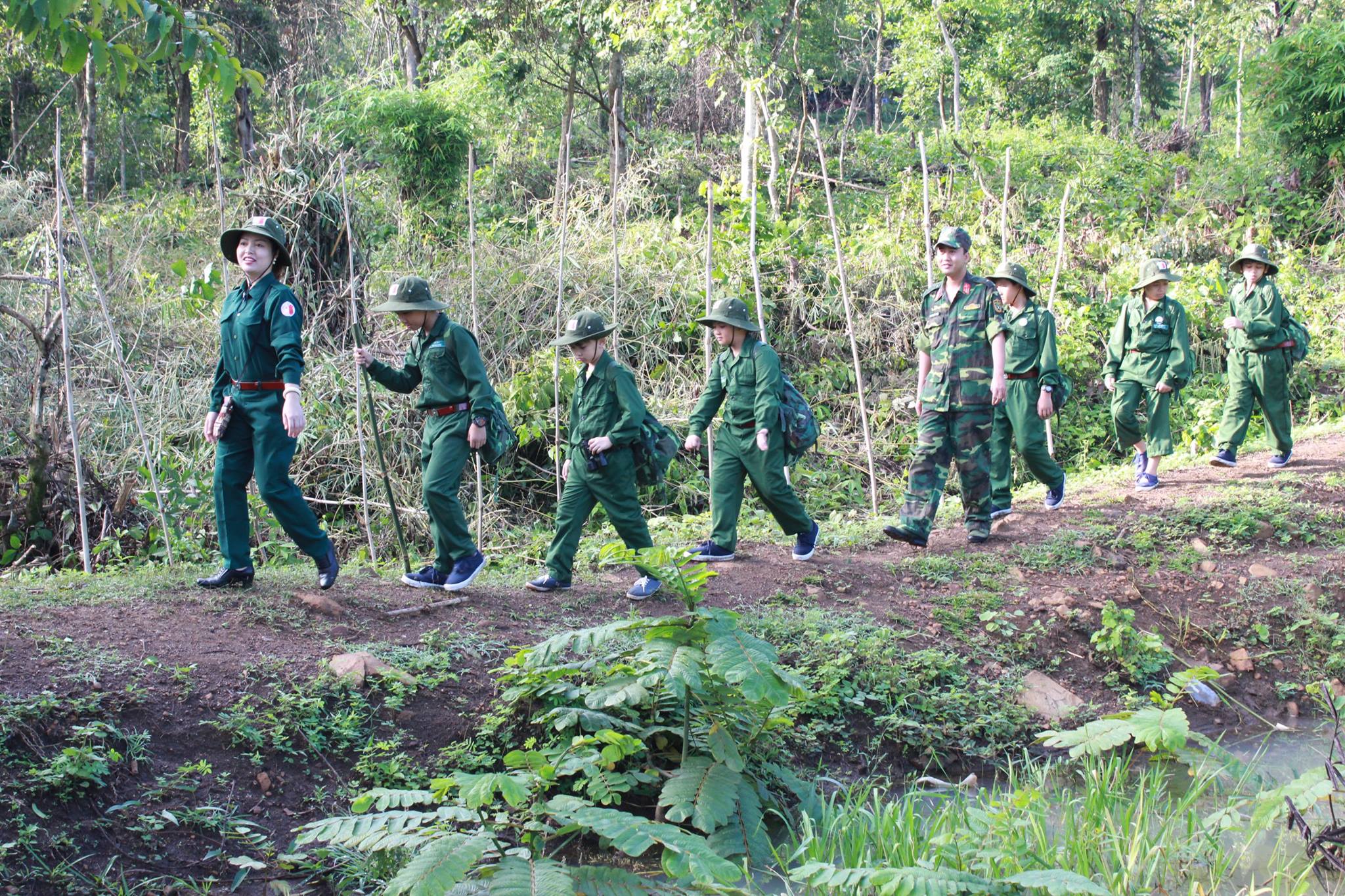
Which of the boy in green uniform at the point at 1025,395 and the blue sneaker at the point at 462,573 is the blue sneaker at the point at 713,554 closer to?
the blue sneaker at the point at 462,573

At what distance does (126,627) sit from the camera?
15.9ft

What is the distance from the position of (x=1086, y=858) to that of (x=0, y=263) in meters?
12.3

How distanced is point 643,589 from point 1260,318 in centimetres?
653

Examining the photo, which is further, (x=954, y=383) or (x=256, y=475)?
(x=954, y=383)

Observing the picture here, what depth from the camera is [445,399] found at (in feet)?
19.7

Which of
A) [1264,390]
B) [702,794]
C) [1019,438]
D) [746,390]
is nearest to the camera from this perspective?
[702,794]

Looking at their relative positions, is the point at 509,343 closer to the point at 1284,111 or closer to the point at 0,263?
the point at 0,263

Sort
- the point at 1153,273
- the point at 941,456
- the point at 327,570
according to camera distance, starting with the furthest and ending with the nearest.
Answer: the point at 1153,273, the point at 941,456, the point at 327,570

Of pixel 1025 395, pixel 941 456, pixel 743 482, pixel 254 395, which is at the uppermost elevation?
pixel 254 395

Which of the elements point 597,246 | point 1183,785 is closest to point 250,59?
point 597,246

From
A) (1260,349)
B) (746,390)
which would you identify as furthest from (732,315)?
(1260,349)

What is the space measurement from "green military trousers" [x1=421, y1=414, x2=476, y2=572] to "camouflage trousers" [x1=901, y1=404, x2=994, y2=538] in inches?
118

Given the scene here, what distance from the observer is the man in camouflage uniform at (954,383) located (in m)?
7.03

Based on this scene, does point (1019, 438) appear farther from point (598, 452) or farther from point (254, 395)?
point (254, 395)
